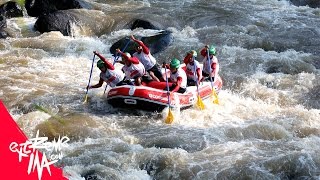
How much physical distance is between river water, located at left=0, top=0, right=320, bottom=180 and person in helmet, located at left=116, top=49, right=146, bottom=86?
2.33ft

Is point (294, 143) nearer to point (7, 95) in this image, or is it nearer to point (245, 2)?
point (7, 95)

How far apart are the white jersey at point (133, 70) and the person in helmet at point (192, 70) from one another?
100 cm

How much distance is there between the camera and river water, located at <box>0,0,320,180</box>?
23.0ft

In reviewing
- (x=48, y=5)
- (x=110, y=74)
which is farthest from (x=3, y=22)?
(x=110, y=74)

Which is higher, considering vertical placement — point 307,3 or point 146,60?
point 146,60

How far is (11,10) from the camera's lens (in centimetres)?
1593

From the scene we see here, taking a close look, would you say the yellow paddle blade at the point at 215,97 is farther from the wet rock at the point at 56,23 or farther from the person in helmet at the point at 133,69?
the wet rock at the point at 56,23

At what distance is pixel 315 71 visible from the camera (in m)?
11.1

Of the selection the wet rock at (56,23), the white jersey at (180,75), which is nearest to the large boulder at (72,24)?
the wet rock at (56,23)

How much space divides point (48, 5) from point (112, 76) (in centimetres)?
774

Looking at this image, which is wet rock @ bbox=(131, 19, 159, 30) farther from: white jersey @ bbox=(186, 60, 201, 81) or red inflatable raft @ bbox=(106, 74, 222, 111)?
red inflatable raft @ bbox=(106, 74, 222, 111)

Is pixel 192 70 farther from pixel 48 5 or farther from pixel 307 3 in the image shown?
pixel 307 3

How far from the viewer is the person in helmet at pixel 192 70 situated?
952 cm

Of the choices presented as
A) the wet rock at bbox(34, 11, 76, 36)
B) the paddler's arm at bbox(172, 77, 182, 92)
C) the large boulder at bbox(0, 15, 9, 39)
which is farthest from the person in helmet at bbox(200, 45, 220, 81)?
the large boulder at bbox(0, 15, 9, 39)
